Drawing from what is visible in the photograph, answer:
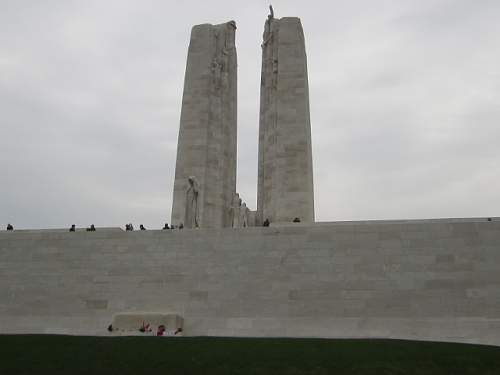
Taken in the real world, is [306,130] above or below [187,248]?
above

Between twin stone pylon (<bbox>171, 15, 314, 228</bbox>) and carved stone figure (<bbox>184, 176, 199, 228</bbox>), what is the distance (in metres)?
0.04

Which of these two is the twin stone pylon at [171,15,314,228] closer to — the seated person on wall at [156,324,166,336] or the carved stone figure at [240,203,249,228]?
the carved stone figure at [240,203,249,228]

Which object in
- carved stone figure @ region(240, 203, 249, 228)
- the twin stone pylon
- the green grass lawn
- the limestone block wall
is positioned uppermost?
the twin stone pylon

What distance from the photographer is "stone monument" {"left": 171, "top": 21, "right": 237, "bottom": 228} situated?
1032 inches

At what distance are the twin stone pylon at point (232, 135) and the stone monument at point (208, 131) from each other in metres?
0.05

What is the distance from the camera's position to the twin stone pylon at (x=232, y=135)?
24.9 m

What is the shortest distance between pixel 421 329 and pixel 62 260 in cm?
1173

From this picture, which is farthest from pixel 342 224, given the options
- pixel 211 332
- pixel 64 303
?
pixel 64 303

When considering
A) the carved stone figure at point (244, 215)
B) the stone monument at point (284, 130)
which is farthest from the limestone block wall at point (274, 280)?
the carved stone figure at point (244, 215)

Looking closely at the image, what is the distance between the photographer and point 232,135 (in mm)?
29375

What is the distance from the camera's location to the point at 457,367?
36.6 ft

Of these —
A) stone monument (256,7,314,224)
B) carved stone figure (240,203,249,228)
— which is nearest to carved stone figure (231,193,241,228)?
carved stone figure (240,203,249,228)

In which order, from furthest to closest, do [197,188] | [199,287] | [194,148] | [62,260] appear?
1. [194,148]
2. [197,188]
3. [62,260]
4. [199,287]

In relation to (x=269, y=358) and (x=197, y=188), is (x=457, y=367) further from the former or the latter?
(x=197, y=188)
